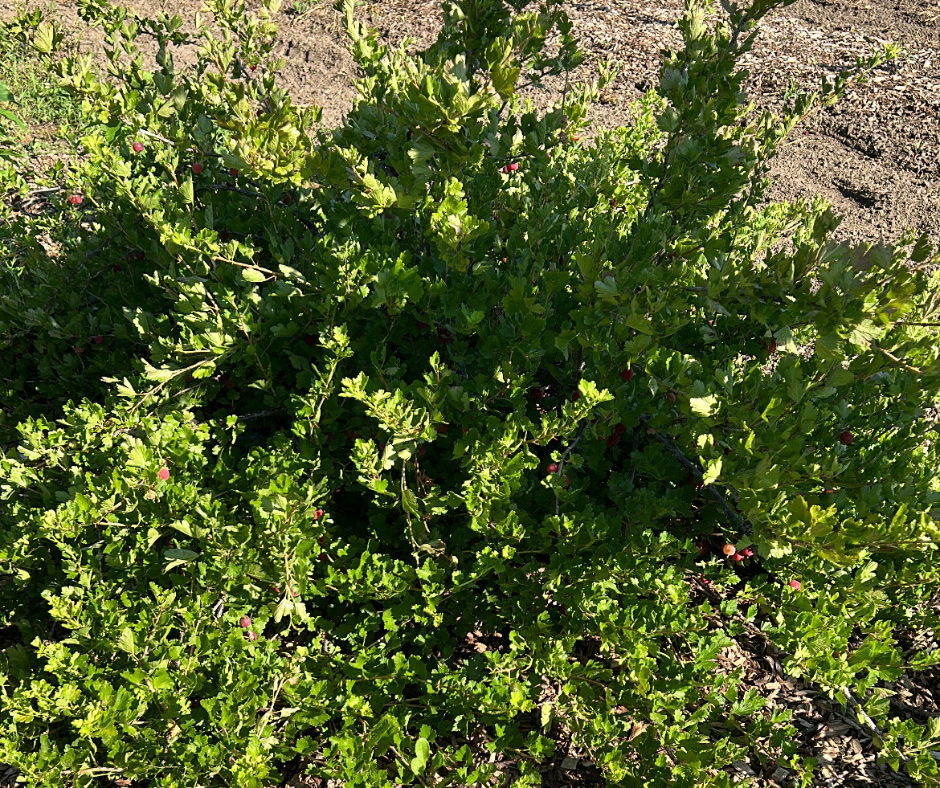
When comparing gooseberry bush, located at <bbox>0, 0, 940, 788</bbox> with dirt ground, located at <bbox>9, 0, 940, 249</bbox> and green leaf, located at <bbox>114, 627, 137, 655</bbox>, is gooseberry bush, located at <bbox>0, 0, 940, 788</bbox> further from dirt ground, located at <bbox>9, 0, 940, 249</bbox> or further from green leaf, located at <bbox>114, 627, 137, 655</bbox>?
dirt ground, located at <bbox>9, 0, 940, 249</bbox>

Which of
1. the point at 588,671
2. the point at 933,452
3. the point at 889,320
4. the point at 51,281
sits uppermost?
the point at 889,320

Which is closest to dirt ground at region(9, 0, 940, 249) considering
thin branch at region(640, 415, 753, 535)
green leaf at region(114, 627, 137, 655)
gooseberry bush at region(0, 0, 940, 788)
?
gooseberry bush at region(0, 0, 940, 788)

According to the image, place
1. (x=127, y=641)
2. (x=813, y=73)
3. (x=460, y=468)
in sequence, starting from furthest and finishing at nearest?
(x=813, y=73) < (x=460, y=468) < (x=127, y=641)

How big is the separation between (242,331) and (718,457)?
1486 millimetres

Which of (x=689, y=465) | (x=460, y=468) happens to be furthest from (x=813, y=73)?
(x=460, y=468)

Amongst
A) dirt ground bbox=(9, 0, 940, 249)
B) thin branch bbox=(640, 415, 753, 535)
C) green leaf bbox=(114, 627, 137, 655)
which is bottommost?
green leaf bbox=(114, 627, 137, 655)

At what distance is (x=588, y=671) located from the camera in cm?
201

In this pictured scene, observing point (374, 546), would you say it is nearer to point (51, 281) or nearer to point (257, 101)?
point (257, 101)

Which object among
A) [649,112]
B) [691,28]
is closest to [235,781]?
[691,28]

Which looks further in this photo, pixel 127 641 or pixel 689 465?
pixel 689 465

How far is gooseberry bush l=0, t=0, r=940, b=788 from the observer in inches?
72.5

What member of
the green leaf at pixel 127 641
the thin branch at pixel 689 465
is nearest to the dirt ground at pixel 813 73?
the thin branch at pixel 689 465

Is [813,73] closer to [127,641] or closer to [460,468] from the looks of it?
[460,468]

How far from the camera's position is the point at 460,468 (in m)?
2.19
